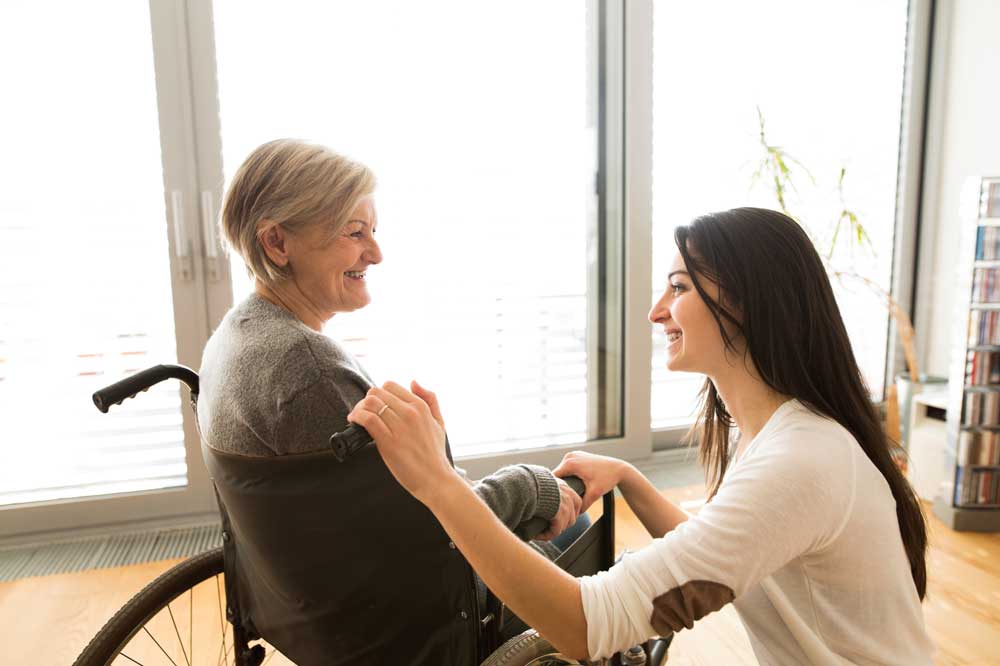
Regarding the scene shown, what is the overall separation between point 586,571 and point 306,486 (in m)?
0.49

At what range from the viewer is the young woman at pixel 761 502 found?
76cm

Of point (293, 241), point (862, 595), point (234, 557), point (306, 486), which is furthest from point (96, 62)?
point (862, 595)

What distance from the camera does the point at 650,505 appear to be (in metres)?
1.20

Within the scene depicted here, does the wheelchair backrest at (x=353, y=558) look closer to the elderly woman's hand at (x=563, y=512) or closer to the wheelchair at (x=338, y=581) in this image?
the wheelchair at (x=338, y=581)

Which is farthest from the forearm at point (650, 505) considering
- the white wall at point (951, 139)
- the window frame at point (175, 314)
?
the white wall at point (951, 139)

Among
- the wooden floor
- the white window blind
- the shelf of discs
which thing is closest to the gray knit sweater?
the wooden floor

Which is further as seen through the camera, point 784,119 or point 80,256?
point 784,119

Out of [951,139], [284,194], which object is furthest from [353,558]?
[951,139]

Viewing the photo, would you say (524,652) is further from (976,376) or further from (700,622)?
(976,376)

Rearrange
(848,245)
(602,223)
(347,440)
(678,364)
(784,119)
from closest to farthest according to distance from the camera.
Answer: (347,440) → (678,364) → (602,223) → (784,119) → (848,245)

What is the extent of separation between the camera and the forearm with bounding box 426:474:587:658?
0.76 metres

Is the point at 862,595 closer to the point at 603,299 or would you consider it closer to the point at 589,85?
the point at 603,299

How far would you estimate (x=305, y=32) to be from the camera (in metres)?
2.37

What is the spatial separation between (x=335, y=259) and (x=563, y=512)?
57 cm
